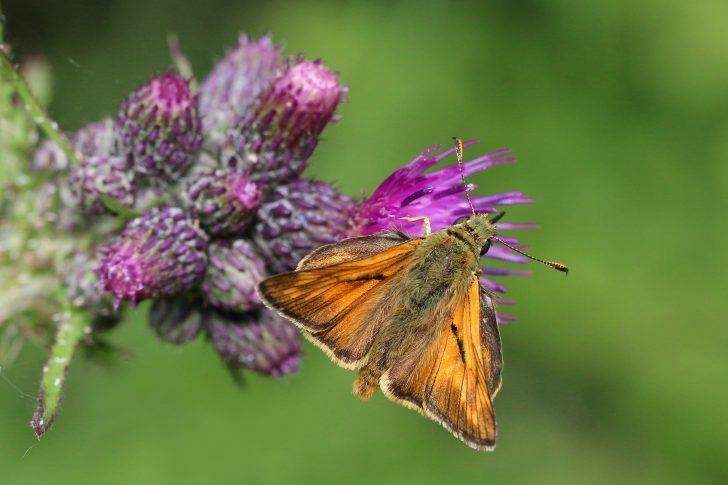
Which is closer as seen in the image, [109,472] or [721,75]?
[109,472]

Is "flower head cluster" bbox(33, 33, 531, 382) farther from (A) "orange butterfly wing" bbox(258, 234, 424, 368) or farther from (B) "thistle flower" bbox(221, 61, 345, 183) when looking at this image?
(A) "orange butterfly wing" bbox(258, 234, 424, 368)

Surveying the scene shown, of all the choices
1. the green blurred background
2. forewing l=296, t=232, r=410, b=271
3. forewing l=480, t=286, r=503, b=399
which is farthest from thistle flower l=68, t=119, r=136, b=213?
the green blurred background

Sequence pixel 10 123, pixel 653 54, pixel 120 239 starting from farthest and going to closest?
pixel 653 54, pixel 10 123, pixel 120 239

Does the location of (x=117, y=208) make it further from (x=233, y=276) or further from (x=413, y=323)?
(x=413, y=323)

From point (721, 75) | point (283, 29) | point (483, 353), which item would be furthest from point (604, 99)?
point (483, 353)

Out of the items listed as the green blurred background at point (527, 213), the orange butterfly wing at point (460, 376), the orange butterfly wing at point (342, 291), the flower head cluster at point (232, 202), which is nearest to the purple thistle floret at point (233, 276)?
the flower head cluster at point (232, 202)

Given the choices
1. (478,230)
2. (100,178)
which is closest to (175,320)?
(100,178)

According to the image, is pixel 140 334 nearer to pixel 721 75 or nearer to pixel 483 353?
pixel 483 353
